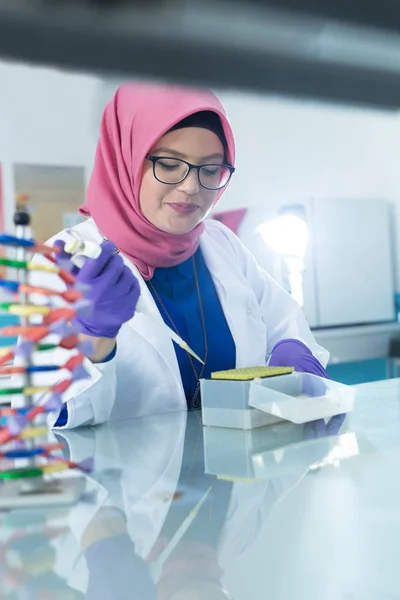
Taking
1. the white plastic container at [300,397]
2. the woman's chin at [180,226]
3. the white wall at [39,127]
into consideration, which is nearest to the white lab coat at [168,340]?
the woman's chin at [180,226]

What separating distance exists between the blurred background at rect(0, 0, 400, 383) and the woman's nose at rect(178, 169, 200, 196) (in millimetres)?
205

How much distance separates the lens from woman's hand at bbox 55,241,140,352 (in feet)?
3.04

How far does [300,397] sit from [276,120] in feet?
10.9

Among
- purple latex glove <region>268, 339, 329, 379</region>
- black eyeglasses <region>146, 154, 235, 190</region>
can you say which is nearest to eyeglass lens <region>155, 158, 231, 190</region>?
black eyeglasses <region>146, 154, 235, 190</region>

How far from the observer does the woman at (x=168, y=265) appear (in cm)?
134

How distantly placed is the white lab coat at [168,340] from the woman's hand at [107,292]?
66mm

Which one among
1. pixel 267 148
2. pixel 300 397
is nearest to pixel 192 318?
pixel 300 397

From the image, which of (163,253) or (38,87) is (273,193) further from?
(163,253)

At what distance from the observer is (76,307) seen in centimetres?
65

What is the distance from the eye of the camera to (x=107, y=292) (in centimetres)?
95

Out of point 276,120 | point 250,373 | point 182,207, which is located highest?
point 276,120

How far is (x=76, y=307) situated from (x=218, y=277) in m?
0.99

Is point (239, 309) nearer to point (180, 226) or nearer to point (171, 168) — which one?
point (180, 226)

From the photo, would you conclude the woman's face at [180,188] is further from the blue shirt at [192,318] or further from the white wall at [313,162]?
the white wall at [313,162]
